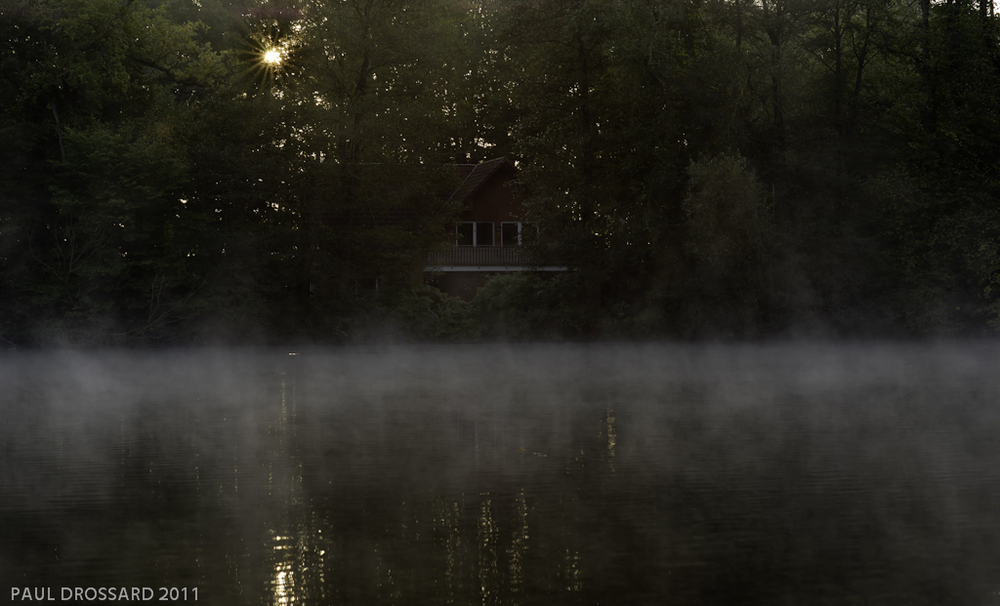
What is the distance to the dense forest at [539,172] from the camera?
36.6 metres

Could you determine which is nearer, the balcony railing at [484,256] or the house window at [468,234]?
the balcony railing at [484,256]

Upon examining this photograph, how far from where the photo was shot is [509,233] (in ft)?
206

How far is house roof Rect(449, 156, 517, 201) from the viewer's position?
59562 mm

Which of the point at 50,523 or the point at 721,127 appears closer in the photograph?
the point at 50,523

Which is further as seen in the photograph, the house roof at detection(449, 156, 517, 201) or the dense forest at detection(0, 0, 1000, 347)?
the house roof at detection(449, 156, 517, 201)

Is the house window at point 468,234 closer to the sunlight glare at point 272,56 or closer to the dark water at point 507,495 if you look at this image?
the sunlight glare at point 272,56

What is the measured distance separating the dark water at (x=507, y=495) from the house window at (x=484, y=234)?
136ft

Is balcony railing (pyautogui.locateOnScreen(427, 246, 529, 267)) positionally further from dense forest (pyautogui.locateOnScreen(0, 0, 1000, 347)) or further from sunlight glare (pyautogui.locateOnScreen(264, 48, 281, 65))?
sunlight glare (pyautogui.locateOnScreen(264, 48, 281, 65))

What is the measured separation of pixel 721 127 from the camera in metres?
38.8

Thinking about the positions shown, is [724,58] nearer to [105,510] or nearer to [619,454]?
[619,454]

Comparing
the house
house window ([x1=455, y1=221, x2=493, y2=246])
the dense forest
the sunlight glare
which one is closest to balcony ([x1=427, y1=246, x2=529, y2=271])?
the house

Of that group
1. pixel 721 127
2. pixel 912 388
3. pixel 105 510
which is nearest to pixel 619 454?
pixel 105 510

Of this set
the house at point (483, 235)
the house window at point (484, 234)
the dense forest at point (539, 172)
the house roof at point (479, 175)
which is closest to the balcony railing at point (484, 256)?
the house at point (483, 235)

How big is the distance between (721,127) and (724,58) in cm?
248
